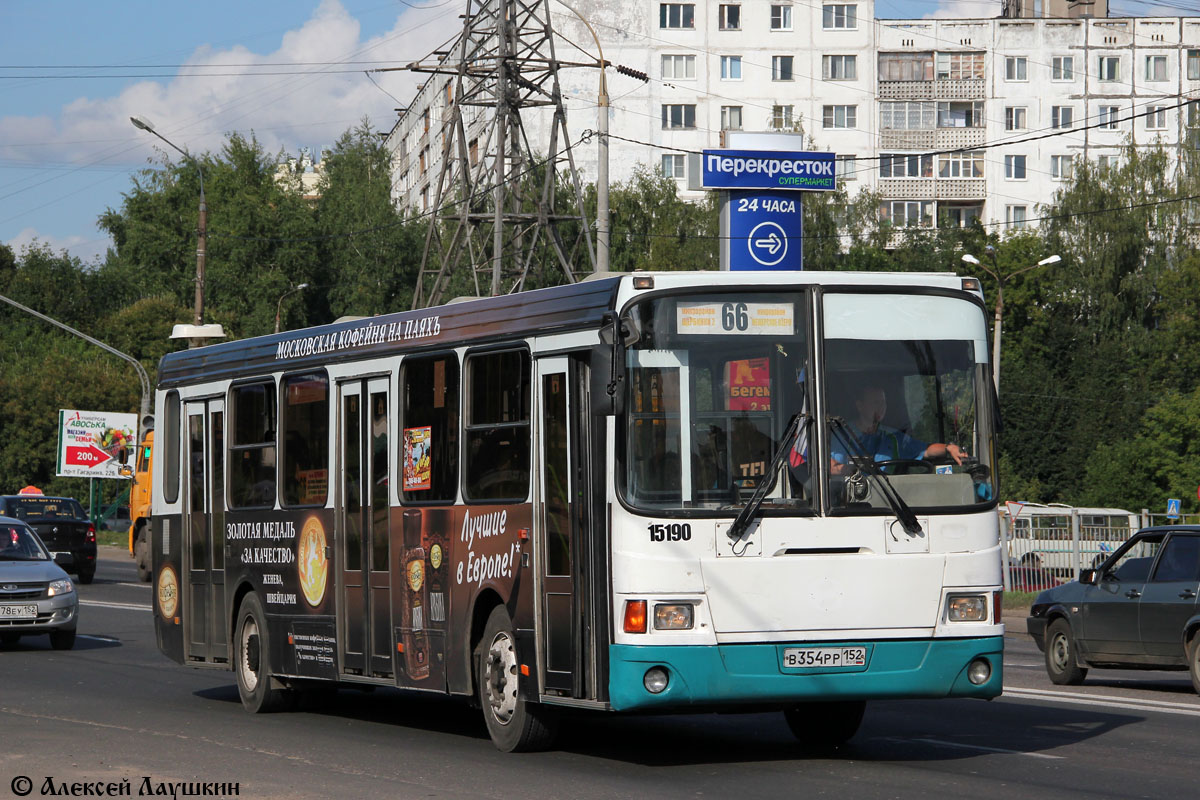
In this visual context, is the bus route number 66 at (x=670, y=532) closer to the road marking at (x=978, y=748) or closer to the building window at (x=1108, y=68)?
the road marking at (x=978, y=748)

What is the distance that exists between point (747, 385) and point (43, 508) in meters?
30.1

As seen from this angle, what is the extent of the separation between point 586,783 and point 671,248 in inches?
2653

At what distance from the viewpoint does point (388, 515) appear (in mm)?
12375

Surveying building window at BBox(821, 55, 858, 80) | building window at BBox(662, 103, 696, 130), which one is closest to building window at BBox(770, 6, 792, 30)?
building window at BBox(821, 55, 858, 80)

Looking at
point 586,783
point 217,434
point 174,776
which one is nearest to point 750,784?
point 586,783

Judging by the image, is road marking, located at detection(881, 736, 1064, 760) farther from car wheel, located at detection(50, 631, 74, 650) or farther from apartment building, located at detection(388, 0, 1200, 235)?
apartment building, located at detection(388, 0, 1200, 235)

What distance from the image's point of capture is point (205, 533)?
15.1 meters

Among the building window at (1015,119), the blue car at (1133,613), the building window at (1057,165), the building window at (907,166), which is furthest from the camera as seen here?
the building window at (1015,119)

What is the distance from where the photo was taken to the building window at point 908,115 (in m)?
84.9

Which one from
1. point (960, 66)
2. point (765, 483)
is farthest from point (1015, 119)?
point (765, 483)

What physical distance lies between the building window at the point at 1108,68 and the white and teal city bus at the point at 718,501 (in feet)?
263

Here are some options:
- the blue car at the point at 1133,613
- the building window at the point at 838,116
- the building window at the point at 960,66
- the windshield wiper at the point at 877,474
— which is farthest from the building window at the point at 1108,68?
the windshield wiper at the point at 877,474

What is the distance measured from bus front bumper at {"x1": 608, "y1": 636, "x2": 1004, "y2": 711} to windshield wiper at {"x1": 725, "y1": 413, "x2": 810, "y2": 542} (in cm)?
64

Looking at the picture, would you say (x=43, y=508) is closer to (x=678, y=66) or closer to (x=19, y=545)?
(x=19, y=545)
